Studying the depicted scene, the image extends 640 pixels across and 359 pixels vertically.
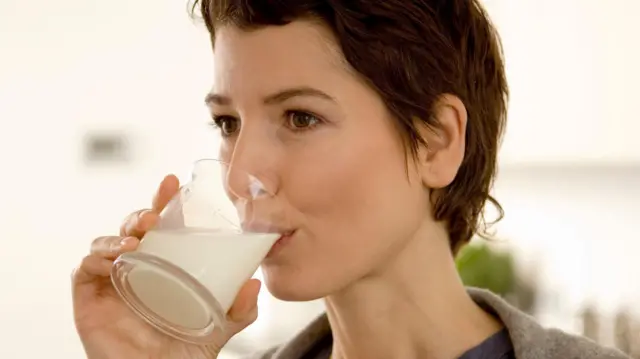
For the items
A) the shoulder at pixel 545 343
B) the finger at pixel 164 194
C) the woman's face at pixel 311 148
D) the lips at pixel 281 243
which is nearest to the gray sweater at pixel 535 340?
the shoulder at pixel 545 343

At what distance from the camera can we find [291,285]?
1.03 meters

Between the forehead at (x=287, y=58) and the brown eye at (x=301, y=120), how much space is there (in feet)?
0.13

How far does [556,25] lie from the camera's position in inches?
87.6

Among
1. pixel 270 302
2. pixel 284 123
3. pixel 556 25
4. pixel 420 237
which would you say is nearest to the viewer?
pixel 284 123

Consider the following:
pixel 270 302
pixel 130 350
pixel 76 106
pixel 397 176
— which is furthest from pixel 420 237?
pixel 76 106

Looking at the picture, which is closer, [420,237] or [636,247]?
[420,237]

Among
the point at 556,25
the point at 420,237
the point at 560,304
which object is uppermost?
the point at 420,237

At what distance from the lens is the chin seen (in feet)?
3.37

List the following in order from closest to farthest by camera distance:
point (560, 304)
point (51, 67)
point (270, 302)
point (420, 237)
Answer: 1. point (420, 237)
2. point (560, 304)
3. point (270, 302)
4. point (51, 67)

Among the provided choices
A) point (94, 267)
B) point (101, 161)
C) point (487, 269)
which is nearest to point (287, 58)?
point (94, 267)

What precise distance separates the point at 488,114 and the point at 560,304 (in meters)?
1.36

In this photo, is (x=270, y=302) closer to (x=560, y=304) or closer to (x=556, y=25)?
(x=560, y=304)

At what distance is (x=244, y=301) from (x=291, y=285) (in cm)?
8

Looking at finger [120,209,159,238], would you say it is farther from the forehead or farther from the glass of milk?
the forehead
